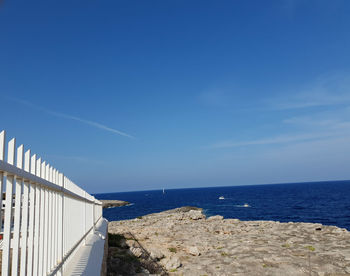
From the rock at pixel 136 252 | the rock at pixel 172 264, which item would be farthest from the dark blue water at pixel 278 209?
the rock at pixel 136 252

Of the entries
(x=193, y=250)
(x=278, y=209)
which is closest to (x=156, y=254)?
(x=193, y=250)

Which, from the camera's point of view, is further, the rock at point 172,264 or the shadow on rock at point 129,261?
the rock at point 172,264

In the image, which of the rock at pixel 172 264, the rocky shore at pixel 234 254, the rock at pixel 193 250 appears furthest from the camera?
the rock at pixel 193 250

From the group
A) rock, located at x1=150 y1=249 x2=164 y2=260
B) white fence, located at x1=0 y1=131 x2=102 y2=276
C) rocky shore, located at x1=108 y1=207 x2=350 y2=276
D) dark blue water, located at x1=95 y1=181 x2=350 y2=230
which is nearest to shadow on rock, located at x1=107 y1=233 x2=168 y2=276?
rocky shore, located at x1=108 y1=207 x2=350 y2=276

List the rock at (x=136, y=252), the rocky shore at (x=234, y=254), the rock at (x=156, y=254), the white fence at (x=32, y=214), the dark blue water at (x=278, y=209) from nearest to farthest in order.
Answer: the white fence at (x=32, y=214) → the rocky shore at (x=234, y=254) → the rock at (x=136, y=252) → the rock at (x=156, y=254) → the dark blue water at (x=278, y=209)

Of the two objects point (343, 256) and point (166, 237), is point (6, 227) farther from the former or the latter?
point (166, 237)

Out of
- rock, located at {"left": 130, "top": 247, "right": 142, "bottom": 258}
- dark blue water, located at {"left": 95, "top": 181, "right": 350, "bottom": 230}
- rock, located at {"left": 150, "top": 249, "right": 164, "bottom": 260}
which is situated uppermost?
rock, located at {"left": 130, "top": 247, "right": 142, "bottom": 258}

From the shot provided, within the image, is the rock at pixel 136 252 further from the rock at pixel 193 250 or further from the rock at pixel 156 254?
the rock at pixel 193 250

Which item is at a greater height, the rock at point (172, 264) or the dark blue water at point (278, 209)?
the rock at point (172, 264)

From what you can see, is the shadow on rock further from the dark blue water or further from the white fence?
the dark blue water

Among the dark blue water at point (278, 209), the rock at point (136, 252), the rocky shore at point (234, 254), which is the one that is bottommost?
the dark blue water at point (278, 209)

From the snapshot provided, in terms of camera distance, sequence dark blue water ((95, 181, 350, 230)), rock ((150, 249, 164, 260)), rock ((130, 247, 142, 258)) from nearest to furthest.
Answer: rock ((130, 247, 142, 258)), rock ((150, 249, 164, 260)), dark blue water ((95, 181, 350, 230))

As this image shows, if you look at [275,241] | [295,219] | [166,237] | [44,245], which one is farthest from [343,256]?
[295,219]

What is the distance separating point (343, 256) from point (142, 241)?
32.1 feet
